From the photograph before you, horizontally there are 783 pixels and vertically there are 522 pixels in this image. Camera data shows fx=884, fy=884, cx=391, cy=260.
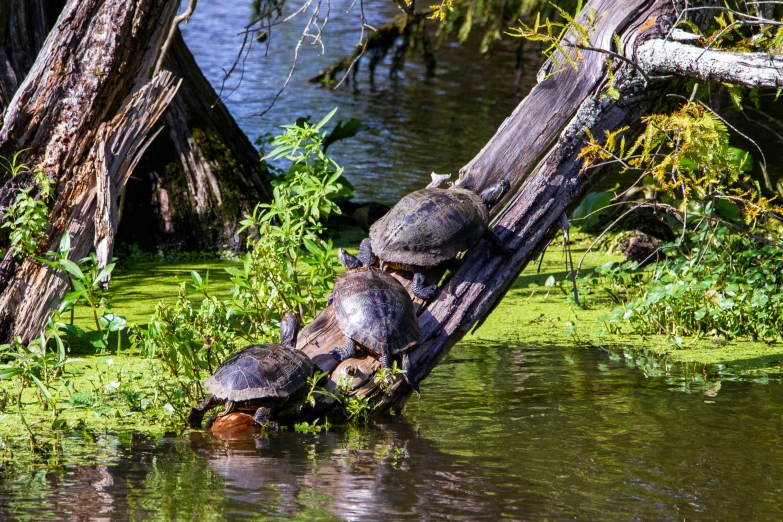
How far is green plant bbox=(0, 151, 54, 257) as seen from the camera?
5.10m

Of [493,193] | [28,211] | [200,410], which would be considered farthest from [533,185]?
[28,211]

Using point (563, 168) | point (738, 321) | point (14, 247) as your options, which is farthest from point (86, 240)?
point (738, 321)

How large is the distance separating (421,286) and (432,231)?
0.30 metres

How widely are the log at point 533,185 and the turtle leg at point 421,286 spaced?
1.8 inches

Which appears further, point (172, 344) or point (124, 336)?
point (124, 336)

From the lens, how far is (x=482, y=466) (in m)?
3.93

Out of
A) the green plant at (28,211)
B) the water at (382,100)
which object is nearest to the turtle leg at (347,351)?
the green plant at (28,211)

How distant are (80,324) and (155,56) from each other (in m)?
1.86

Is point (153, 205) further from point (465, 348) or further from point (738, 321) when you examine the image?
point (738, 321)

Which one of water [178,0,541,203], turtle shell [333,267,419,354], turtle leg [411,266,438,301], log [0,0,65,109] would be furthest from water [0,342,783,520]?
water [178,0,541,203]

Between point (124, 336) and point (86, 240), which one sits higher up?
point (86, 240)

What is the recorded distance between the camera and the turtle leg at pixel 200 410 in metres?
4.43

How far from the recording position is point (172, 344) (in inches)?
185

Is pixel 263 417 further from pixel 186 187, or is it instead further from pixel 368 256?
pixel 186 187
